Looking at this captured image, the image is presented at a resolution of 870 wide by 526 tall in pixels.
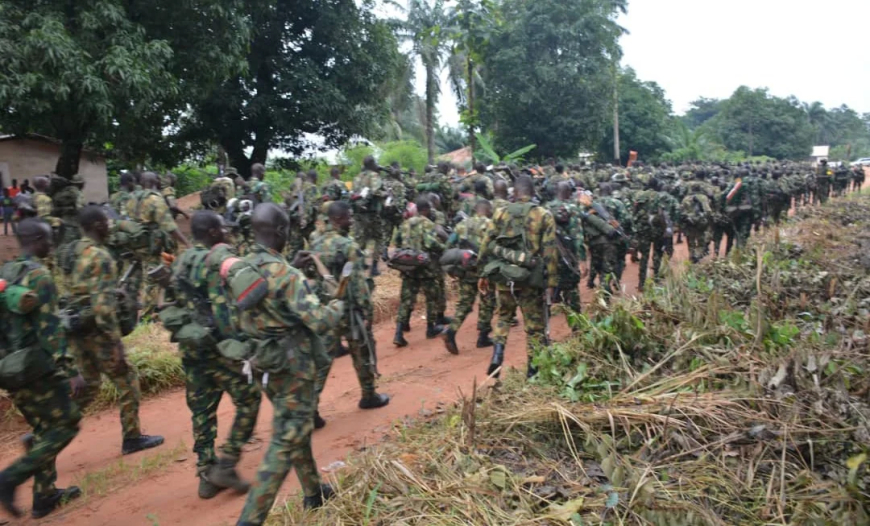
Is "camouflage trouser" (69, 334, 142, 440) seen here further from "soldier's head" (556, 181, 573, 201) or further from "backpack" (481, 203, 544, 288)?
"soldier's head" (556, 181, 573, 201)

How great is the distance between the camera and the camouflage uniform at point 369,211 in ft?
35.8

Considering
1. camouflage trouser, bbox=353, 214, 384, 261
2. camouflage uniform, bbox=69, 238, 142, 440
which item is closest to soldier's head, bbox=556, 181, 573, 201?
camouflage trouser, bbox=353, 214, 384, 261

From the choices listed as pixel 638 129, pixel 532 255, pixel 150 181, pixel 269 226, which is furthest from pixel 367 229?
pixel 638 129

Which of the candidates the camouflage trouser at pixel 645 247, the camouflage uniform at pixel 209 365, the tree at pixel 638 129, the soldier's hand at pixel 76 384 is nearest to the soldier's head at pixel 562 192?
the camouflage trouser at pixel 645 247

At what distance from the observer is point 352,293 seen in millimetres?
5672

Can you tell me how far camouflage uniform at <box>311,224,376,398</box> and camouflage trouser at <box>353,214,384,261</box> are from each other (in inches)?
193

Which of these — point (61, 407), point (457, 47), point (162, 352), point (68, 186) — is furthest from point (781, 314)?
point (457, 47)

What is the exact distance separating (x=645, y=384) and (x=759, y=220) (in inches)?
423

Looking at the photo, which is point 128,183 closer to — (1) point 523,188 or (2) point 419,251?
(2) point 419,251

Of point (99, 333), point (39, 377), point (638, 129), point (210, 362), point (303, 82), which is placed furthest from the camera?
point (638, 129)

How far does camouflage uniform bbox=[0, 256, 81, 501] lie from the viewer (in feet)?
13.8

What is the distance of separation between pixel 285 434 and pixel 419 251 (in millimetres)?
4399

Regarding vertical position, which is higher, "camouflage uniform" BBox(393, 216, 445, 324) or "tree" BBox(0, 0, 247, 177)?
"tree" BBox(0, 0, 247, 177)

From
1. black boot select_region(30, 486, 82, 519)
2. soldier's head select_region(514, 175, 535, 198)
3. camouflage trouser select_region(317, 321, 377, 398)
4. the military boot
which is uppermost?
soldier's head select_region(514, 175, 535, 198)
